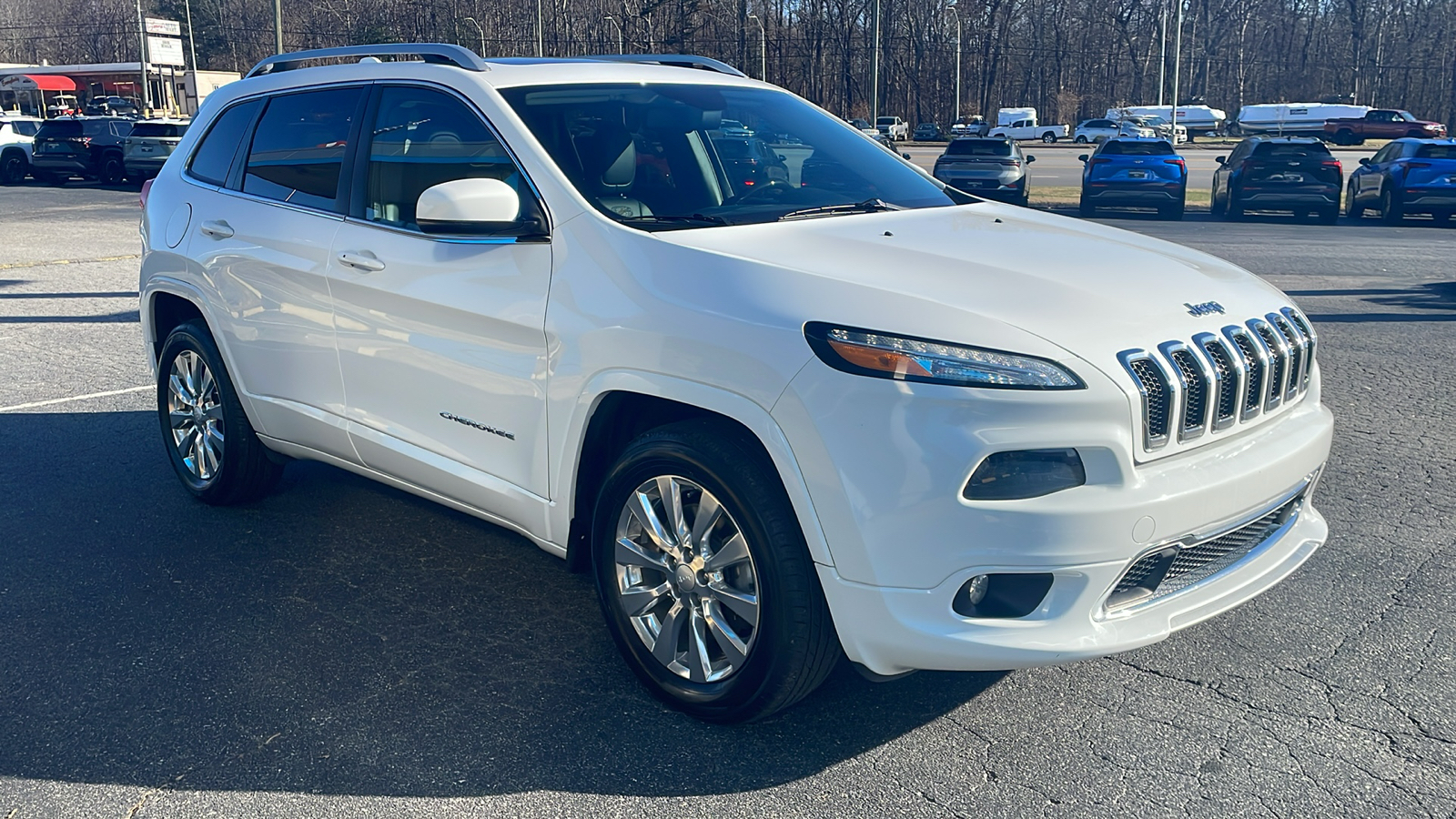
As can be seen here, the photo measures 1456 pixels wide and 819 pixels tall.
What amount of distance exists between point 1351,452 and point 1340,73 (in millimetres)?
93735

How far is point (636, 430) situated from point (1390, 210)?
72.6 ft

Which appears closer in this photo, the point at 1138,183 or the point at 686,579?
the point at 686,579

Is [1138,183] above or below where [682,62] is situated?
below

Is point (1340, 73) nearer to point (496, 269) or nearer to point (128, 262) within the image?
point (128, 262)

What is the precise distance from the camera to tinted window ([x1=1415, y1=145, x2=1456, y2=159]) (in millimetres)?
21516

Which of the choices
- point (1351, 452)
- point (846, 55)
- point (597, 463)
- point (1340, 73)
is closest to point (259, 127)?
point (597, 463)

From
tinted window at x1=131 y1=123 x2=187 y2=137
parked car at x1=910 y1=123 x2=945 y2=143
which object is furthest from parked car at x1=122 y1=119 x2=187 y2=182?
parked car at x1=910 y1=123 x2=945 y2=143

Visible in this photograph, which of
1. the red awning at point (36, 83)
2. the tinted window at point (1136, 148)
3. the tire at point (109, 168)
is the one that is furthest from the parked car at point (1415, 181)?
the red awning at point (36, 83)

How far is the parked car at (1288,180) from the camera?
71.4 feet

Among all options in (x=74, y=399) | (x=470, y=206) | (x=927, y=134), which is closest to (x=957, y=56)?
(x=927, y=134)

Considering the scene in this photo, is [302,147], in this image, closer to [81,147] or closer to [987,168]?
[987,168]

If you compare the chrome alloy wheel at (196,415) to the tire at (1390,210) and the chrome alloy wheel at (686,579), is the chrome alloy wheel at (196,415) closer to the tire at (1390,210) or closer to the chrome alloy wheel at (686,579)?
the chrome alloy wheel at (686,579)

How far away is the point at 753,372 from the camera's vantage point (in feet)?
10.2

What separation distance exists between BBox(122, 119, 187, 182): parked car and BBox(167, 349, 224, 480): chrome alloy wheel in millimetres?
26825
